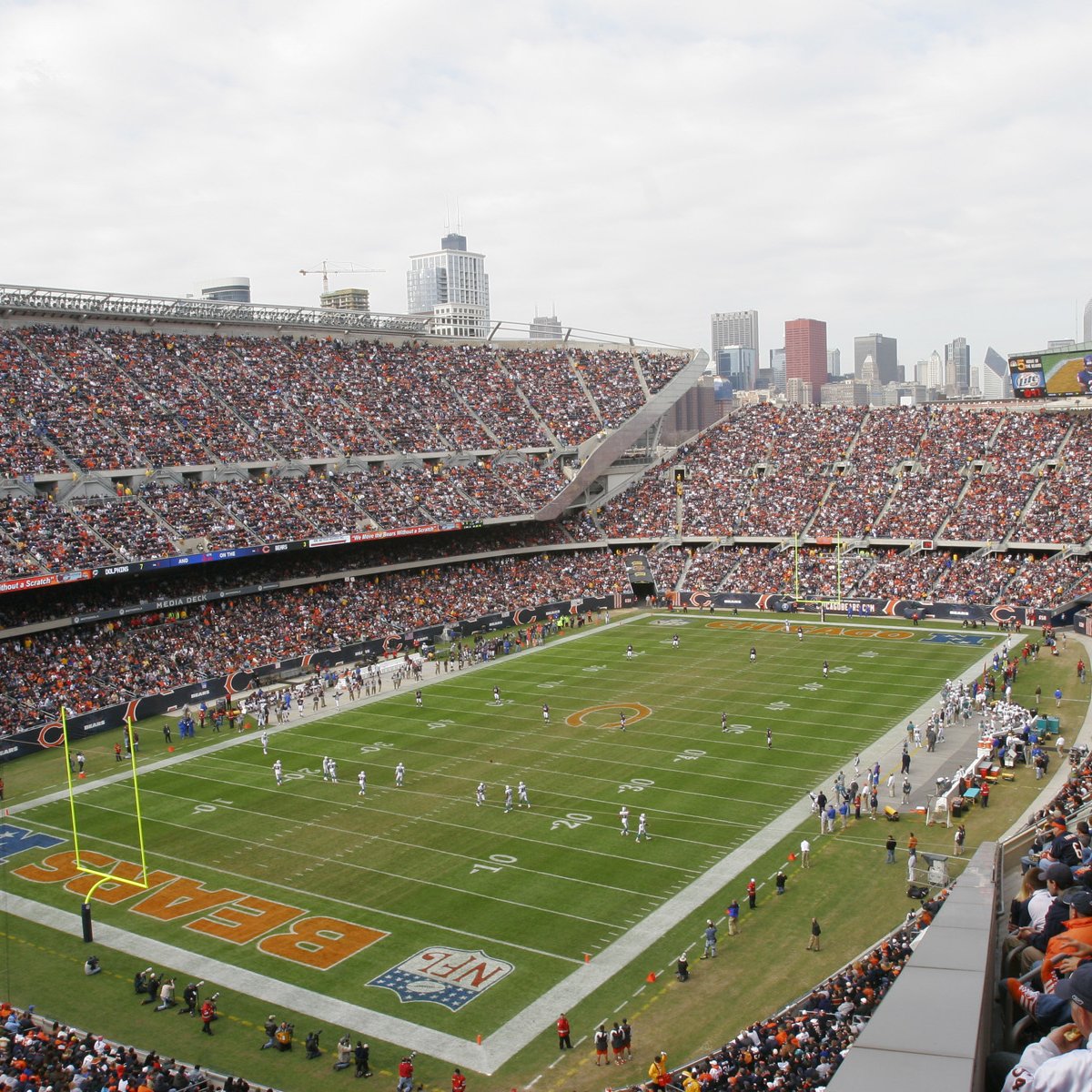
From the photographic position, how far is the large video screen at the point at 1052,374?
Result: 60.9 m

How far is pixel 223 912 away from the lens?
24.5 m

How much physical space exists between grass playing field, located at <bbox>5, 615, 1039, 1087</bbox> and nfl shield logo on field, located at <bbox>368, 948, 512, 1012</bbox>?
0.05 m

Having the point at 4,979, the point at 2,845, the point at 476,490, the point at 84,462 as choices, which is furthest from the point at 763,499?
the point at 4,979

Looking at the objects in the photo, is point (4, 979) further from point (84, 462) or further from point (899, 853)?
point (84, 462)

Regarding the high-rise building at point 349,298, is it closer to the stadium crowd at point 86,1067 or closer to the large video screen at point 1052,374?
Answer: the large video screen at point 1052,374

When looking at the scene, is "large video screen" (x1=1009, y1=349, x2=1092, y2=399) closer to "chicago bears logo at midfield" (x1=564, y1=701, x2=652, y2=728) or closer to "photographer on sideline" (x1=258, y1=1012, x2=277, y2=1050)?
"chicago bears logo at midfield" (x1=564, y1=701, x2=652, y2=728)

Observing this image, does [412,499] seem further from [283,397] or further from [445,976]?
[445,976]

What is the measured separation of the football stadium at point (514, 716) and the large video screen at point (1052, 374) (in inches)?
138

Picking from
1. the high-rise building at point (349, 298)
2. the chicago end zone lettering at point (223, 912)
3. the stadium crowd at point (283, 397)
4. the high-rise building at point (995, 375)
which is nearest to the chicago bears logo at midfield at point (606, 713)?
the chicago end zone lettering at point (223, 912)

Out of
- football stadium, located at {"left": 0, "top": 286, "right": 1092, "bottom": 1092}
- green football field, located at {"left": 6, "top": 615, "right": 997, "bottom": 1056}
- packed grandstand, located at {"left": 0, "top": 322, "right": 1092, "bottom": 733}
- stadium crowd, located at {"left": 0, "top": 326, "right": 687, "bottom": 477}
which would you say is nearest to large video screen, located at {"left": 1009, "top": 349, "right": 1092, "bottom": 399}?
packed grandstand, located at {"left": 0, "top": 322, "right": 1092, "bottom": 733}

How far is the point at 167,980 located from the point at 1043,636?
40.6 m

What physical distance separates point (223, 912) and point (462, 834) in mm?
6535

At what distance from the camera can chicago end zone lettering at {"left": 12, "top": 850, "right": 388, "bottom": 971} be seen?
22.7m

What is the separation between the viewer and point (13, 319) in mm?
55719
